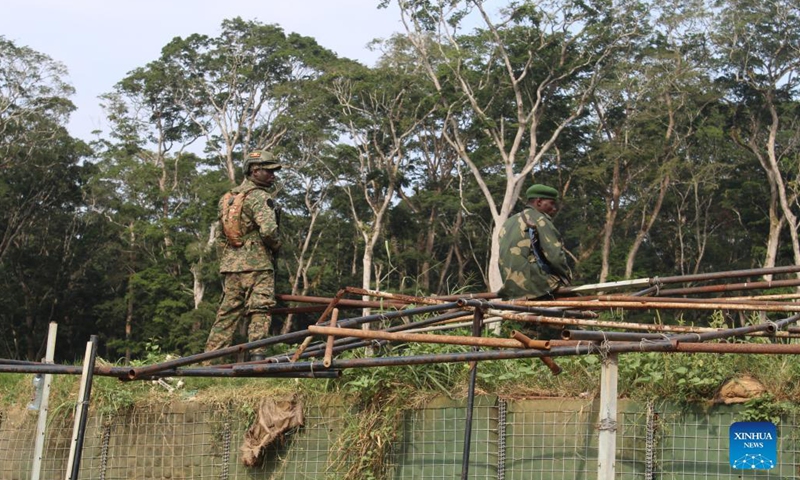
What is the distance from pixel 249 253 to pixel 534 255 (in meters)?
2.25

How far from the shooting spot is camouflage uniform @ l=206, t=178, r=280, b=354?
8633 mm

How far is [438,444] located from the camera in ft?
23.9

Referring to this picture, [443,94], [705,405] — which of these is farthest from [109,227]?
[705,405]

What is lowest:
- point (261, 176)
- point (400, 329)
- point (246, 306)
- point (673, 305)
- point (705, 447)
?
point (705, 447)

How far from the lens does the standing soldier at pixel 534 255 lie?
795 centimetres

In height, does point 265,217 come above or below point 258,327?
above

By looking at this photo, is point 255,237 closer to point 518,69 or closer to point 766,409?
point 766,409

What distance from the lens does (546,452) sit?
691 cm

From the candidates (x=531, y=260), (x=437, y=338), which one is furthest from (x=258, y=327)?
(x=437, y=338)

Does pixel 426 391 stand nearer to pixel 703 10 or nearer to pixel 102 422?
pixel 102 422

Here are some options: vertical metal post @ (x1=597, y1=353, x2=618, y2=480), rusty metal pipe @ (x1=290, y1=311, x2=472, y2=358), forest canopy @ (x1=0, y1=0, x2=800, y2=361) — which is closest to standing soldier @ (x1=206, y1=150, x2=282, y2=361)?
Result: rusty metal pipe @ (x1=290, y1=311, x2=472, y2=358)

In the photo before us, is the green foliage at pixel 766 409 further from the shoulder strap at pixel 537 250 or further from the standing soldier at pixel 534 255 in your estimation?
the shoulder strap at pixel 537 250

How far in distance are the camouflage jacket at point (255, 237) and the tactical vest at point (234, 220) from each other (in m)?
0.03

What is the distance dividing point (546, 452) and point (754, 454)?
4.05ft
